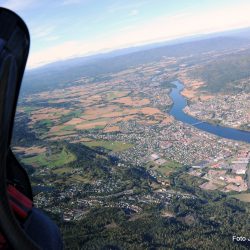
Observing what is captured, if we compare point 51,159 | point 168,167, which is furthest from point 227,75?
point 51,159

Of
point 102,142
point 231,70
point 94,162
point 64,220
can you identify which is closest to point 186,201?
point 64,220

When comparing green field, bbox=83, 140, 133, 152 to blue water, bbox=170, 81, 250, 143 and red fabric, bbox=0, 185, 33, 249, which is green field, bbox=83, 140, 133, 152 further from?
red fabric, bbox=0, 185, 33, 249

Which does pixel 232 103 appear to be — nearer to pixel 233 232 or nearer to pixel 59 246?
pixel 233 232

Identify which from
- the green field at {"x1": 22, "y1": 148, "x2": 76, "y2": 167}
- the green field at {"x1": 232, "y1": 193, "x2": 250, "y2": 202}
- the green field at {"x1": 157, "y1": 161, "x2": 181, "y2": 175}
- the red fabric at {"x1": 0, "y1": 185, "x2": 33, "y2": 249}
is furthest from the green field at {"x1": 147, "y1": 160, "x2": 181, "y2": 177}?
the red fabric at {"x1": 0, "y1": 185, "x2": 33, "y2": 249}

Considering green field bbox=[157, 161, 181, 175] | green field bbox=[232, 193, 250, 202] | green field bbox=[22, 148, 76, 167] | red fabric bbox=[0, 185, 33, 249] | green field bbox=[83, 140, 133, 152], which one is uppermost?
red fabric bbox=[0, 185, 33, 249]

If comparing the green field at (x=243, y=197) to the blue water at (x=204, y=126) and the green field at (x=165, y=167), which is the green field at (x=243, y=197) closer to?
the green field at (x=165, y=167)
